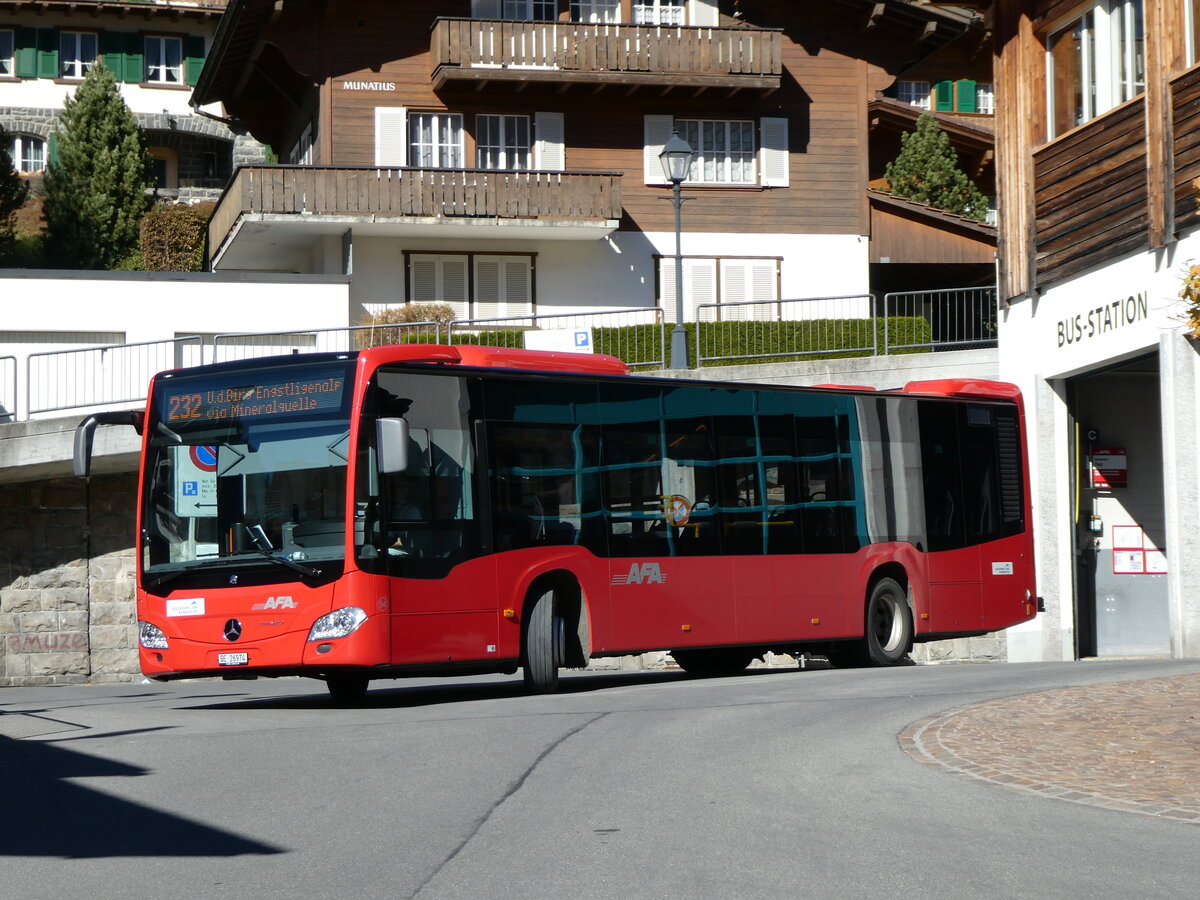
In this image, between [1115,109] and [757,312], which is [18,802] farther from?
[757,312]

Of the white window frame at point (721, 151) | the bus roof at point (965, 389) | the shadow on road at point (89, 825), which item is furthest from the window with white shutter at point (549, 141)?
the shadow on road at point (89, 825)

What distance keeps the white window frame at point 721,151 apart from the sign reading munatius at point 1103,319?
1996cm

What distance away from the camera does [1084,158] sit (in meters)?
22.0

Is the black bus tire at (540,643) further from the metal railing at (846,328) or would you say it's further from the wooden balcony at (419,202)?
the wooden balcony at (419,202)

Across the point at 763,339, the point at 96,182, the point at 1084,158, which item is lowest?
the point at 763,339

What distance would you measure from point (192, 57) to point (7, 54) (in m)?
6.46

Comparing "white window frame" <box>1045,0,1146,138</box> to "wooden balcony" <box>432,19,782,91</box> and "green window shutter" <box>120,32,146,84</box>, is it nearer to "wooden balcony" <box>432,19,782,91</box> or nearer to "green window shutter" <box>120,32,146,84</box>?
"wooden balcony" <box>432,19,782,91</box>

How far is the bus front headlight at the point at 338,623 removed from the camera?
1424cm

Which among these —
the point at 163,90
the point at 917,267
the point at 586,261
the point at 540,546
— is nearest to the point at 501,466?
the point at 540,546

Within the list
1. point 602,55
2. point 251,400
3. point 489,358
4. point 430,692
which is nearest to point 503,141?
point 602,55

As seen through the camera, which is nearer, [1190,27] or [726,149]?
[1190,27]

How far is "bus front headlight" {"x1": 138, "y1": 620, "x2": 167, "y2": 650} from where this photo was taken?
15.0 meters

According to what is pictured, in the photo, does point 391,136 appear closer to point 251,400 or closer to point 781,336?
point 781,336

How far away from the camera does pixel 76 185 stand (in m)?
53.8
